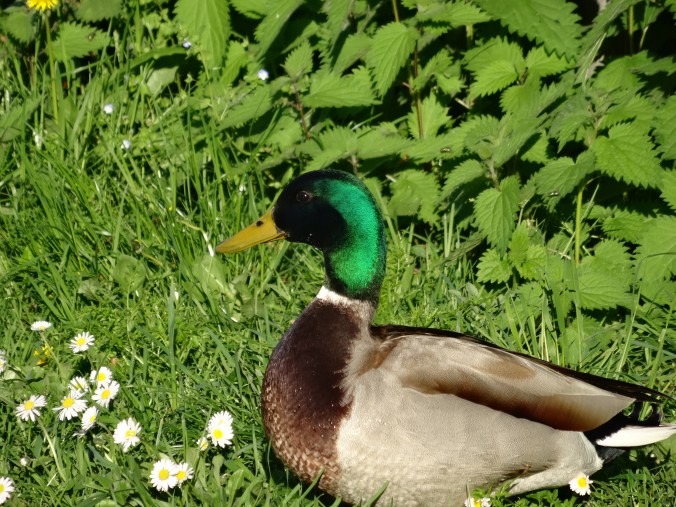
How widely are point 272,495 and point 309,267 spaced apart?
4.04ft

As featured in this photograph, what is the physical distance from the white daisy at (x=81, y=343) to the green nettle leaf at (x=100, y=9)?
6.09 feet

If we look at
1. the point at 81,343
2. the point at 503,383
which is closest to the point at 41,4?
the point at 81,343

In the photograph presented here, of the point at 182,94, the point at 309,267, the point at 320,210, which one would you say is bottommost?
the point at 309,267

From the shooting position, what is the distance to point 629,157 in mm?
3592

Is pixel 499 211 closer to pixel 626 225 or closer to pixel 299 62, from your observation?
pixel 626 225

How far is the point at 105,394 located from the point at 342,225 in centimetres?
91

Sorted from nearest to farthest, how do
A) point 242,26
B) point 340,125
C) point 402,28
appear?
1. point 402,28
2. point 340,125
3. point 242,26

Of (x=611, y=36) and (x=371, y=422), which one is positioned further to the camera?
(x=611, y=36)

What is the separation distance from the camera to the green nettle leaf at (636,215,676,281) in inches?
144

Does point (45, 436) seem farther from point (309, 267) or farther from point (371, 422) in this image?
point (309, 267)

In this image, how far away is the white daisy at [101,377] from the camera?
3.13m

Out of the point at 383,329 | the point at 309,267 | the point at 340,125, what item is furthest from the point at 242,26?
the point at 383,329

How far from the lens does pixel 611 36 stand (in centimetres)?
415

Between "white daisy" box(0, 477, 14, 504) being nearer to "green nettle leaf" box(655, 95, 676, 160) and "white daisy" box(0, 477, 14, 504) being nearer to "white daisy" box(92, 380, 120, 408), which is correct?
"white daisy" box(92, 380, 120, 408)
